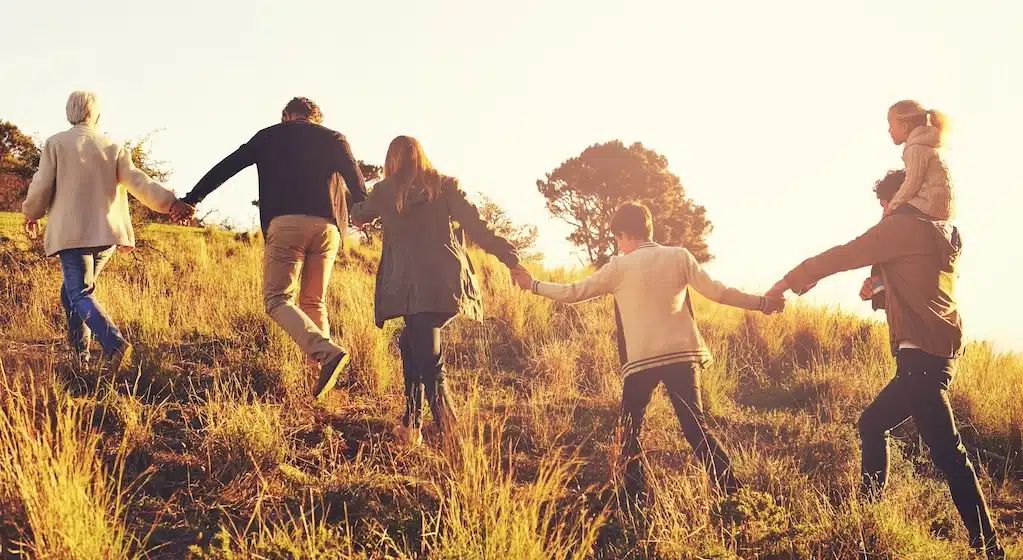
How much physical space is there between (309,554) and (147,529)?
1134 millimetres

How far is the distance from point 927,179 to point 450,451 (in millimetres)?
2833

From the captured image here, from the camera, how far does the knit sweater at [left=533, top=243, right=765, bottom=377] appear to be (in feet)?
12.8

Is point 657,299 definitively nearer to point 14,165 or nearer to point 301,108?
→ point 301,108

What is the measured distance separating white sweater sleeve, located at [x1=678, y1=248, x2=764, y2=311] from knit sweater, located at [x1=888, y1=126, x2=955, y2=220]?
92 centimetres

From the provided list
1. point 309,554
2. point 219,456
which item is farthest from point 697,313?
point 309,554

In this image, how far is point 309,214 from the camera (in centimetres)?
473

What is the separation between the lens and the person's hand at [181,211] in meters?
4.97

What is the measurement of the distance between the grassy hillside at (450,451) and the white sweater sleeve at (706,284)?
1.04 meters

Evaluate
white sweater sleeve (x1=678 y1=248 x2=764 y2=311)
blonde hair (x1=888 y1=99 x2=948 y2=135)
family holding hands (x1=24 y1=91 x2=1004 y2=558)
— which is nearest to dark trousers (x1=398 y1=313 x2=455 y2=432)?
family holding hands (x1=24 y1=91 x2=1004 y2=558)

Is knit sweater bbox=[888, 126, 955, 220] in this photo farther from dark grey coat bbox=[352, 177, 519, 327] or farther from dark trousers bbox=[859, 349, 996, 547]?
dark grey coat bbox=[352, 177, 519, 327]

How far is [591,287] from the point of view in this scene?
164 inches

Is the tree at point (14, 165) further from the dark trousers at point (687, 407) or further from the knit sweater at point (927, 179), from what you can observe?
the knit sweater at point (927, 179)

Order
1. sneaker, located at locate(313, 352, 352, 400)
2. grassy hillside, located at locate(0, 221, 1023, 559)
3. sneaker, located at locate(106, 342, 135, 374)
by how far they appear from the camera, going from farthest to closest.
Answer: sneaker, located at locate(106, 342, 135, 374)
sneaker, located at locate(313, 352, 352, 400)
grassy hillside, located at locate(0, 221, 1023, 559)

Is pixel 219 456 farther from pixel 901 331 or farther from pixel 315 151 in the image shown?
pixel 901 331
